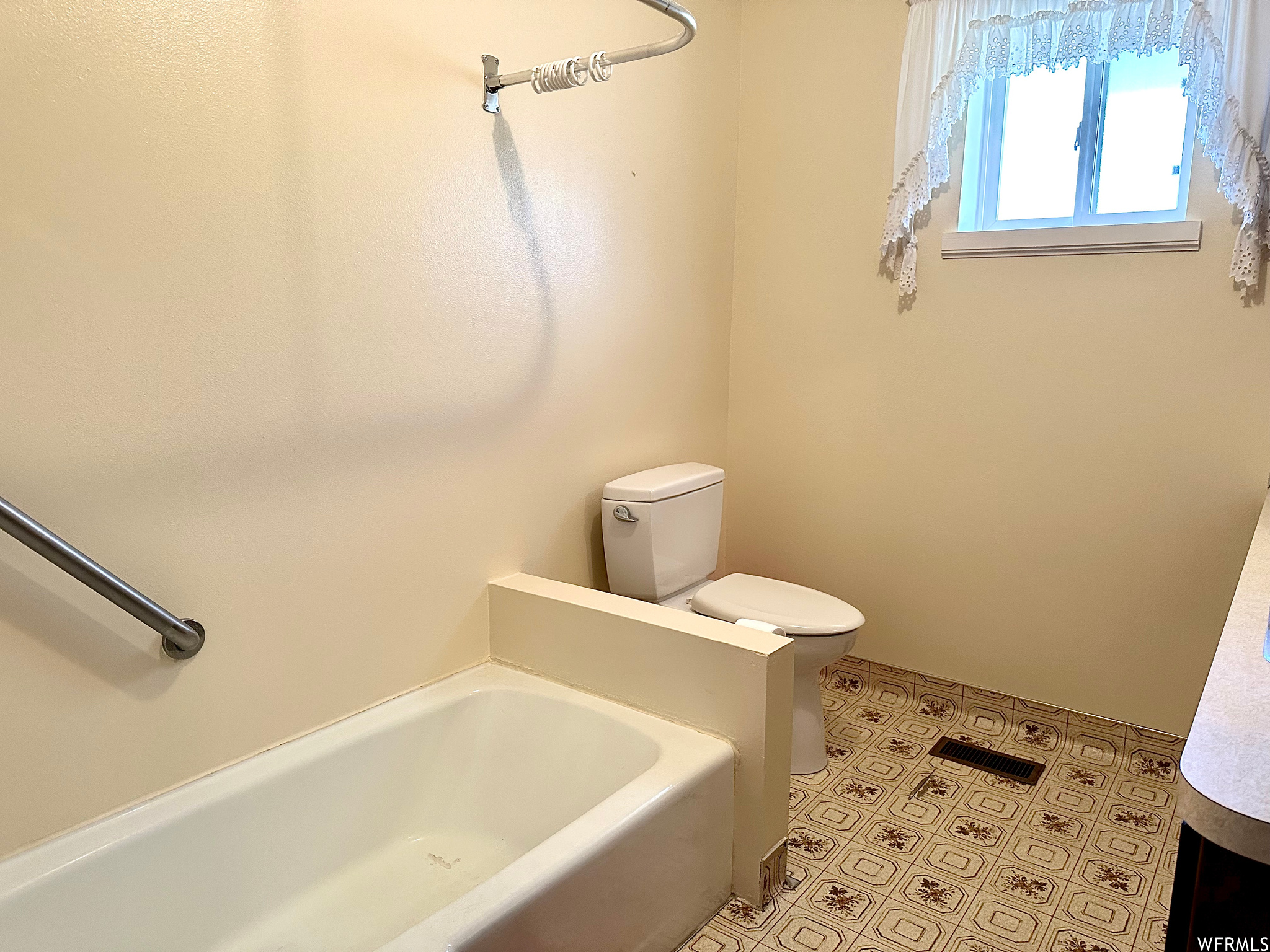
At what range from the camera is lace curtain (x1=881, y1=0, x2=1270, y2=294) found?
1970 millimetres

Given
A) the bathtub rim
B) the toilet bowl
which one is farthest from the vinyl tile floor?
the bathtub rim

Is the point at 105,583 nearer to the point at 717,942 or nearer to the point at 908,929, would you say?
the point at 717,942

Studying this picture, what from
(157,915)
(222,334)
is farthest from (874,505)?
(157,915)

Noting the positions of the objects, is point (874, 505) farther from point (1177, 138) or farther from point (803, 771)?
point (1177, 138)

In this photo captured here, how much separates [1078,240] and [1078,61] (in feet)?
1.42

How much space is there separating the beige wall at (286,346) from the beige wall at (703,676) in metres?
0.26

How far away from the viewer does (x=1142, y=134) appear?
2.24 m

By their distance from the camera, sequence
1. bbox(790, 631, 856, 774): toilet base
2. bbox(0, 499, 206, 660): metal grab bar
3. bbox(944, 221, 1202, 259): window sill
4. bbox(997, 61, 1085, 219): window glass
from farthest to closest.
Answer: bbox(997, 61, 1085, 219): window glass → bbox(790, 631, 856, 774): toilet base → bbox(944, 221, 1202, 259): window sill → bbox(0, 499, 206, 660): metal grab bar

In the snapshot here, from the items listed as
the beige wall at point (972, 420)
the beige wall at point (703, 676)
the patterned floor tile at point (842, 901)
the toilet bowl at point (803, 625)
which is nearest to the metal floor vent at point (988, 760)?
the beige wall at point (972, 420)

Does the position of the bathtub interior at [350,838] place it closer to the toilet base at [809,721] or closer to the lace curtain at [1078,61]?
the toilet base at [809,721]

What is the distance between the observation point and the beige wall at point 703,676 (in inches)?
67.1

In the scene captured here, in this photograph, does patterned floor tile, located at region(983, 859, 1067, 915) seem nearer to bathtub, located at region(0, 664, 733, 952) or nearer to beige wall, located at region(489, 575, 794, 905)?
beige wall, located at region(489, 575, 794, 905)

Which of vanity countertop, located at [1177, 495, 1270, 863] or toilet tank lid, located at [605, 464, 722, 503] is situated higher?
vanity countertop, located at [1177, 495, 1270, 863]

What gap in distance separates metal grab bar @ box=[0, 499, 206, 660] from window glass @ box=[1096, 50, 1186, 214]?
94.7 inches
